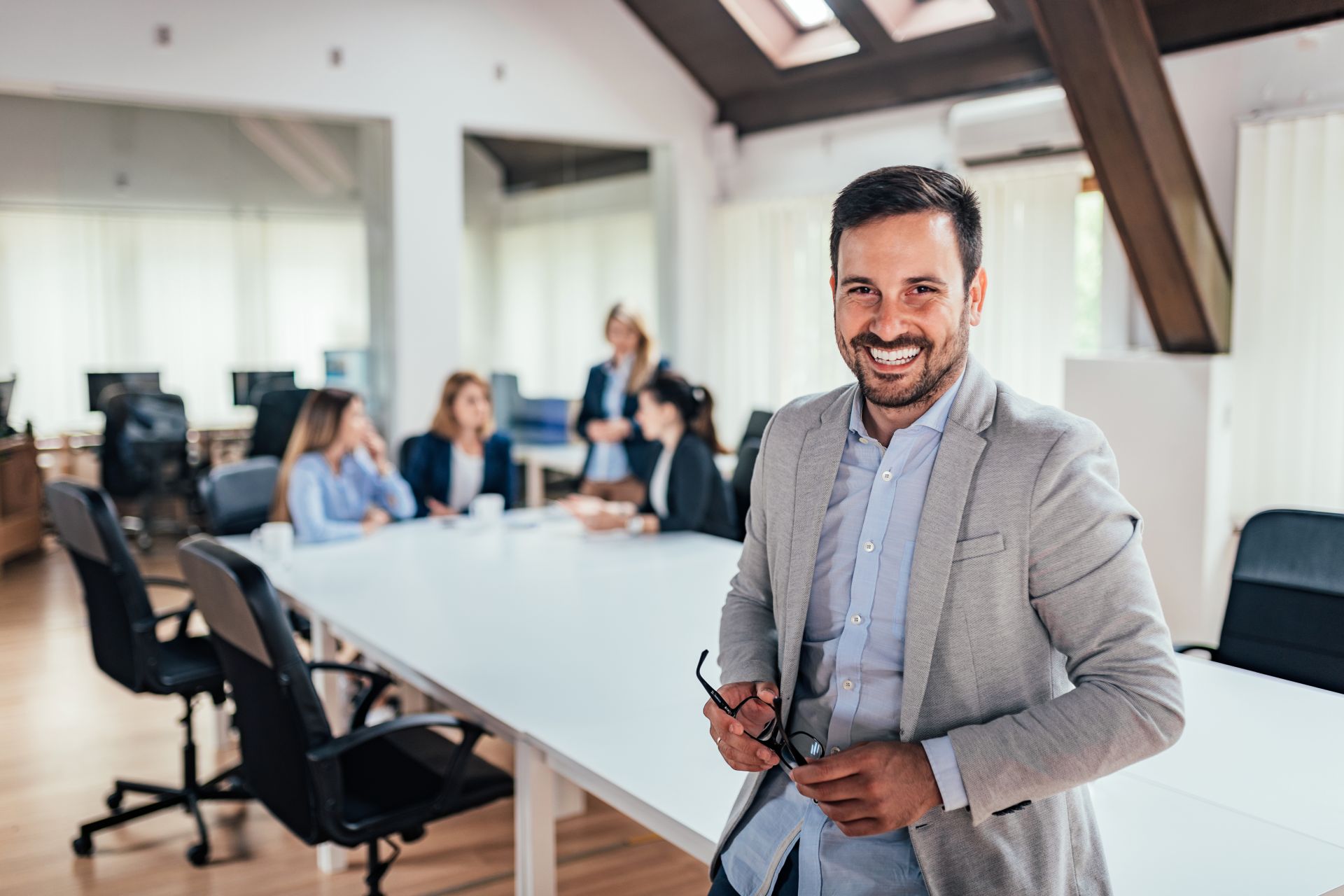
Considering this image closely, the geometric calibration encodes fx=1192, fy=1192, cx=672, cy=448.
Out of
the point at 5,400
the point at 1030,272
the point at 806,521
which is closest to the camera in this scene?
the point at 806,521

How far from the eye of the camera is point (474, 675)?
2.71m

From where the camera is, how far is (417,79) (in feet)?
21.5

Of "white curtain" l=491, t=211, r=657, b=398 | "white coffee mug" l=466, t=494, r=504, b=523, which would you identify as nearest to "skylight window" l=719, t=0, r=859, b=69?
"white curtain" l=491, t=211, r=657, b=398

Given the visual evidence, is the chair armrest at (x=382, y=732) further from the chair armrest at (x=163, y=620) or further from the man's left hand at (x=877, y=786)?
the man's left hand at (x=877, y=786)

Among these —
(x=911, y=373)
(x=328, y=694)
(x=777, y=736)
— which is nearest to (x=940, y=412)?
(x=911, y=373)

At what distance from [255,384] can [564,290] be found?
1990 mm

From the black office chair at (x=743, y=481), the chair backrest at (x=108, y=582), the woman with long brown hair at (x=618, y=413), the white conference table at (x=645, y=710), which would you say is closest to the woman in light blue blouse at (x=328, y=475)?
the white conference table at (x=645, y=710)

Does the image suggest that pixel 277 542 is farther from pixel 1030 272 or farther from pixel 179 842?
pixel 1030 272

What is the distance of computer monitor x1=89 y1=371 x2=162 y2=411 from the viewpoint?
5.75 m

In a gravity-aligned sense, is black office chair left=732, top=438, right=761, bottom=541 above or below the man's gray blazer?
below

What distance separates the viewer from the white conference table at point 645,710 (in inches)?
72.1

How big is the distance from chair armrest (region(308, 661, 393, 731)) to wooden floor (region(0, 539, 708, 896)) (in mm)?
646

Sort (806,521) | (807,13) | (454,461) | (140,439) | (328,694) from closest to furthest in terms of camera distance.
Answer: (806,521) < (328,694) < (454,461) < (140,439) < (807,13)

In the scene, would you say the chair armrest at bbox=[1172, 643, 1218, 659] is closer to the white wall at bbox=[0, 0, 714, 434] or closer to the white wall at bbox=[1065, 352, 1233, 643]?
the white wall at bbox=[1065, 352, 1233, 643]
